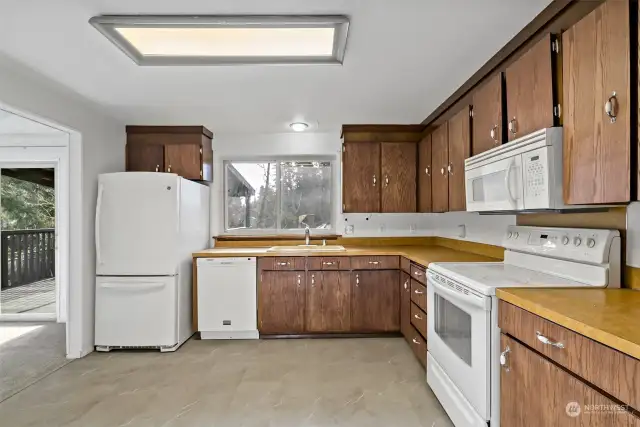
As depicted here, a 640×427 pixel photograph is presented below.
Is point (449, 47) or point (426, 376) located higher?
point (449, 47)

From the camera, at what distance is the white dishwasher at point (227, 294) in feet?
12.3

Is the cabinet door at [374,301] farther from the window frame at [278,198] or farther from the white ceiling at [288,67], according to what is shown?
the white ceiling at [288,67]

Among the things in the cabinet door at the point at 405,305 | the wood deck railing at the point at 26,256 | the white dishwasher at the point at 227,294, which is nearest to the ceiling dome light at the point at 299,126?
the white dishwasher at the point at 227,294

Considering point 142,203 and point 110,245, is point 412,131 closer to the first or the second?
point 142,203

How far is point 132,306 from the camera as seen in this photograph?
3457 mm

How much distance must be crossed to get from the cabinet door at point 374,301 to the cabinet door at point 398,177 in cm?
78

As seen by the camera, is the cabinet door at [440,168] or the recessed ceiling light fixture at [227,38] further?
the cabinet door at [440,168]

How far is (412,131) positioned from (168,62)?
8.69ft

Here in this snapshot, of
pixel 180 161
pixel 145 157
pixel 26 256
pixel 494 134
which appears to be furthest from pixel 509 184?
pixel 26 256

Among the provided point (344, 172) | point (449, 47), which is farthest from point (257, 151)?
point (449, 47)

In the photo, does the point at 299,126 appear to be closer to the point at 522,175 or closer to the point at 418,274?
the point at 418,274

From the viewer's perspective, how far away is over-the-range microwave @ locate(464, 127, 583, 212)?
173 centimetres

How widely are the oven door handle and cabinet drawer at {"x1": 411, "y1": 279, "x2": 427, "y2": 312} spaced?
1.18 feet

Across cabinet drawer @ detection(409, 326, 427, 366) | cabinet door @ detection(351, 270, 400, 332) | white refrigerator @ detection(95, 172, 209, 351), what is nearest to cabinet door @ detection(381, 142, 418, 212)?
cabinet door @ detection(351, 270, 400, 332)
